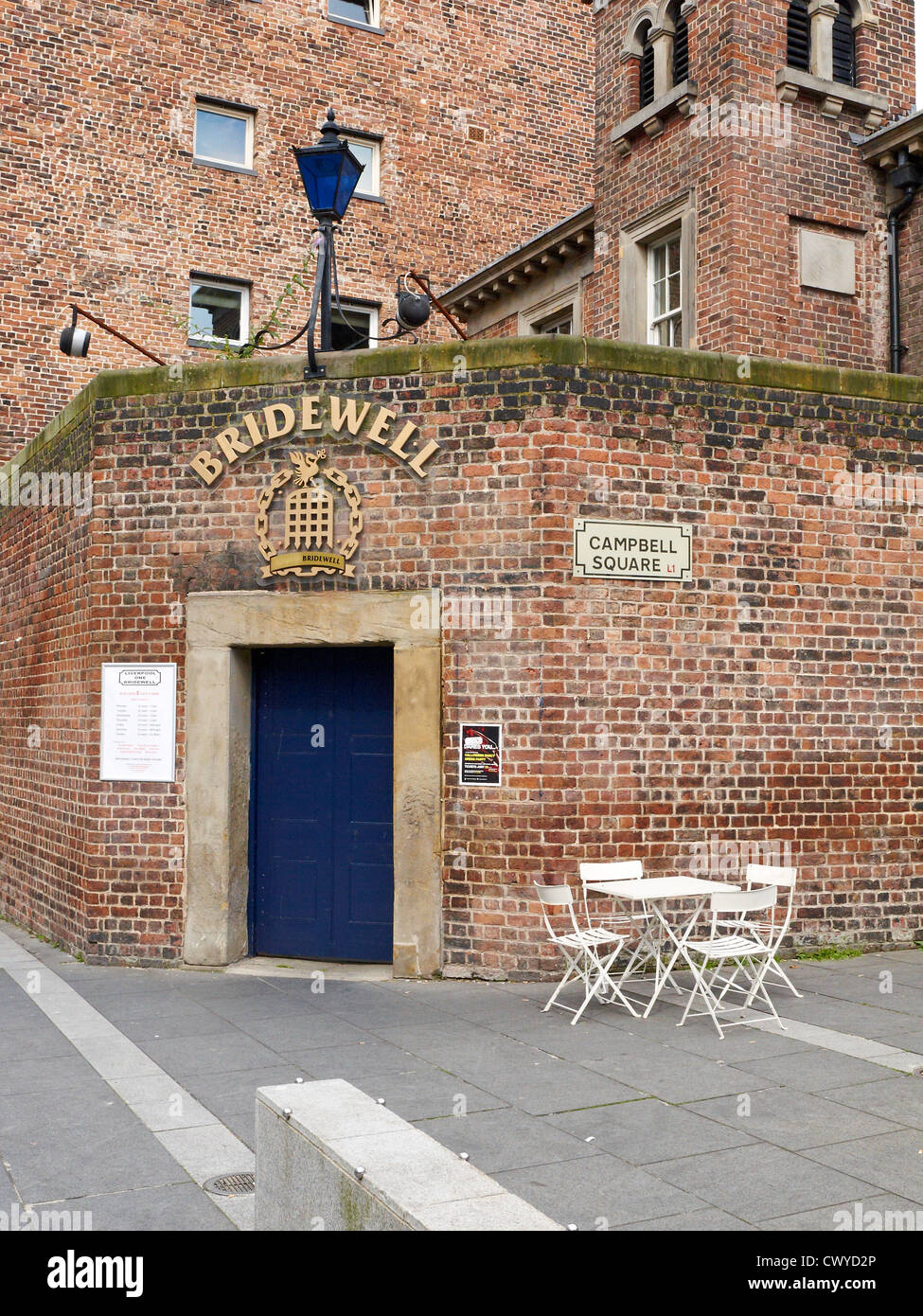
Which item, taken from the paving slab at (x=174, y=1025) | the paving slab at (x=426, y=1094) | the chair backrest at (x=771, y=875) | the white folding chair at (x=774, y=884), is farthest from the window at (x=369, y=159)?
the paving slab at (x=426, y=1094)

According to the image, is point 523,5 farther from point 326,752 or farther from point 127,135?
point 326,752

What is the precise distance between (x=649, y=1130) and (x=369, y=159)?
17986mm

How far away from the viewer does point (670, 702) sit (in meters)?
9.52

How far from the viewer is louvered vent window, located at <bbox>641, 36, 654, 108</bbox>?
14.5 meters

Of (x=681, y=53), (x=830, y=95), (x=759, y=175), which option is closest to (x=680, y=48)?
(x=681, y=53)

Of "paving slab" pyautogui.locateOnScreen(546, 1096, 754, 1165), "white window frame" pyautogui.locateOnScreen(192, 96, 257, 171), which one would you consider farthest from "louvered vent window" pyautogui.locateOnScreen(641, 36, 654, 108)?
"paving slab" pyautogui.locateOnScreen(546, 1096, 754, 1165)

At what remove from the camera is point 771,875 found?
349 inches

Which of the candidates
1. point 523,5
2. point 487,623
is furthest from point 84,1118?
point 523,5

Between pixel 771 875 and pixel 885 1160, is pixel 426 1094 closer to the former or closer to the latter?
pixel 885 1160

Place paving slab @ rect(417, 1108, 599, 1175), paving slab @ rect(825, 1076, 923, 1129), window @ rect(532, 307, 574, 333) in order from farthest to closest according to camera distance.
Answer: window @ rect(532, 307, 574, 333), paving slab @ rect(825, 1076, 923, 1129), paving slab @ rect(417, 1108, 599, 1175)

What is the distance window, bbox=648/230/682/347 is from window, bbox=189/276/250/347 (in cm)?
710

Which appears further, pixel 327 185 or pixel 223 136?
pixel 223 136

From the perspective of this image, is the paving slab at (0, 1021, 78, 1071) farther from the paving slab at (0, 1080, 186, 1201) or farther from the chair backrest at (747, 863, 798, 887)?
the chair backrest at (747, 863, 798, 887)

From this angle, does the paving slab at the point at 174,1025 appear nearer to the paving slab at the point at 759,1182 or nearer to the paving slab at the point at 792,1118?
the paving slab at the point at 792,1118
